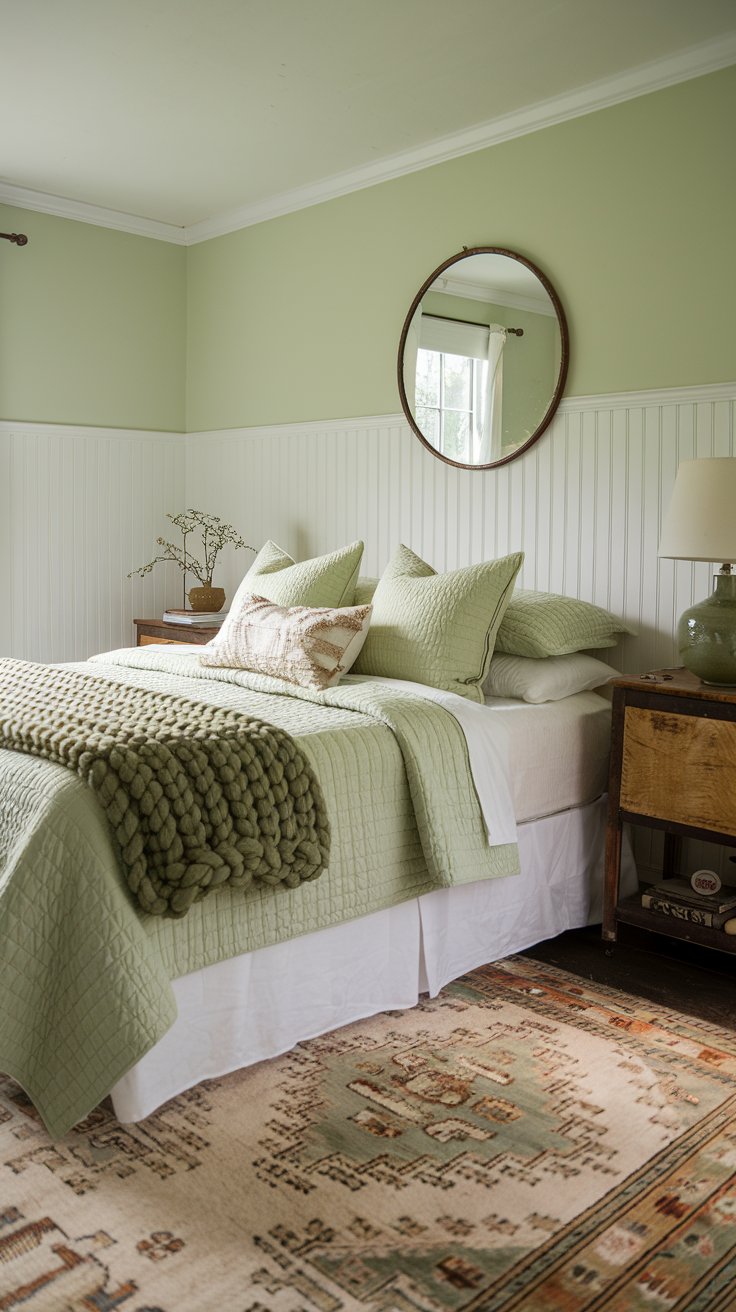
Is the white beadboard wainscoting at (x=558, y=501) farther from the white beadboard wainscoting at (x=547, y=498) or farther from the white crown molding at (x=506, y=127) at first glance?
the white crown molding at (x=506, y=127)

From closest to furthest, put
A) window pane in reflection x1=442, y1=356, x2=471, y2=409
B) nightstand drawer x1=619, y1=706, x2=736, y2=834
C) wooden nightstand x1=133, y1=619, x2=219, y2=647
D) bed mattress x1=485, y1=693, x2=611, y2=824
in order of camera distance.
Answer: nightstand drawer x1=619, y1=706, x2=736, y2=834
bed mattress x1=485, y1=693, x2=611, y2=824
window pane in reflection x1=442, y1=356, x2=471, y2=409
wooden nightstand x1=133, y1=619, x2=219, y2=647

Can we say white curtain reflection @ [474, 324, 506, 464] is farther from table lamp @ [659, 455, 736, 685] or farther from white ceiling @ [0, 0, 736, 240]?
table lamp @ [659, 455, 736, 685]

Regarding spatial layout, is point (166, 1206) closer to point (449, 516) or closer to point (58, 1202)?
point (58, 1202)

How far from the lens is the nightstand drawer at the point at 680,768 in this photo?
258 centimetres

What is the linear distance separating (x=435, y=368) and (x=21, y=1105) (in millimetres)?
2751

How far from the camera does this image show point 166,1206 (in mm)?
1772

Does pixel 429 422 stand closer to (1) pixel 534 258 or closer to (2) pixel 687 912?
(1) pixel 534 258

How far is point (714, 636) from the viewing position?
2.68 metres

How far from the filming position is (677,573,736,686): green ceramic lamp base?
267 cm

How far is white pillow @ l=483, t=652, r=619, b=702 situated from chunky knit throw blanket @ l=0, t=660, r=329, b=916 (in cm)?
97

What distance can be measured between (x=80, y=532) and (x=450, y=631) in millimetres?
2428

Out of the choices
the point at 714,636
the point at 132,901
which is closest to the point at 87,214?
the point at 714,636

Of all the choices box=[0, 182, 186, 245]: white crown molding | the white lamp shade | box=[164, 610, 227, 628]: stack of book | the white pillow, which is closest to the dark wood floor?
the white pillow

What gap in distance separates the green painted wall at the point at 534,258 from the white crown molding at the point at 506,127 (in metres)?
0.03
